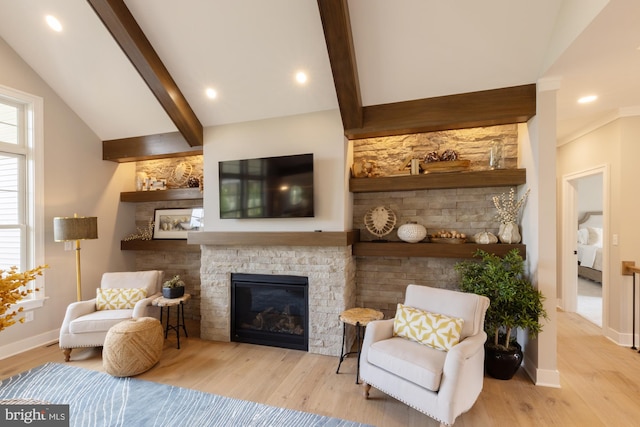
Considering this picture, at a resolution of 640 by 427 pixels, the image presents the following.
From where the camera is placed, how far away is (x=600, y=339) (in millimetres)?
3486

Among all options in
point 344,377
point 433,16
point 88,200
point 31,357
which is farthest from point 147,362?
point 433,16

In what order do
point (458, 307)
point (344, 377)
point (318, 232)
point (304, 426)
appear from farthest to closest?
point (318, 232), point (344, 377), point (458, 307), point (304, 426)

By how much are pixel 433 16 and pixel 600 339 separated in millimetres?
4129

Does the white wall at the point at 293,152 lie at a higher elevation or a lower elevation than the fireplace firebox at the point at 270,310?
higher

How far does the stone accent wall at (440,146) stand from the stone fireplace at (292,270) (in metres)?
1.11

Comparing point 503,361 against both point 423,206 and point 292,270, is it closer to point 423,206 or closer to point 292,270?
point 423,206

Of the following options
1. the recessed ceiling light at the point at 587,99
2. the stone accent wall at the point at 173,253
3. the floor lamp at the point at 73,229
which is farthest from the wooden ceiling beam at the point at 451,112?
the floor lamp at the point at 73,229

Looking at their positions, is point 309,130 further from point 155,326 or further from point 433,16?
point 155,326

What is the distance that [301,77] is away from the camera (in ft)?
9.80

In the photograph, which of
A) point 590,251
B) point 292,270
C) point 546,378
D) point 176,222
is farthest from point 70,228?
point 590,251

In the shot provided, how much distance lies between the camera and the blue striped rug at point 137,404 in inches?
84.2

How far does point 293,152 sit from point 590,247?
6.50m

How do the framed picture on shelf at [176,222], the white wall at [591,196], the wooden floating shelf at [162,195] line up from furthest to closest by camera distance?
the white wall at [591,196], the framed picture on shelf at [176,222], the wooden floating shelf at [162,195]

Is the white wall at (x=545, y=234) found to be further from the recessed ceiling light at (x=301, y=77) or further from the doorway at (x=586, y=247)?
the recessed ceiling light at (x=301, y=77)
